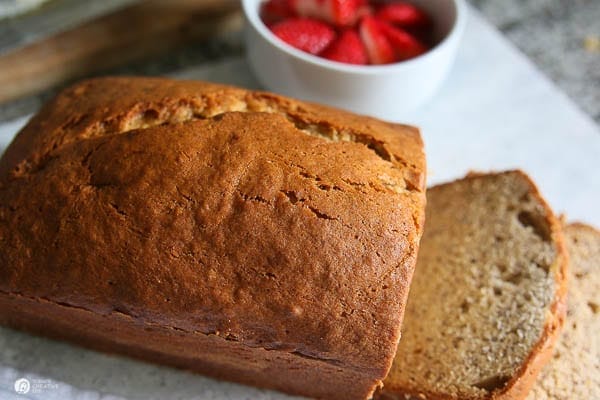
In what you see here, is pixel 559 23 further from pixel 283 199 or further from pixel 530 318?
pixel 283 199

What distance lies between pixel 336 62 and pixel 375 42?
163 mm

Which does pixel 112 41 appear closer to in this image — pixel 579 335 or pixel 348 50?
pixel 348 50

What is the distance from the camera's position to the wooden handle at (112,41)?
272 cm

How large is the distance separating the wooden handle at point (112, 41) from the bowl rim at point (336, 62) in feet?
1.65

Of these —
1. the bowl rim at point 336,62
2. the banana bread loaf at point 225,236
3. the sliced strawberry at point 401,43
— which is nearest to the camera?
the banana bread loaf at point 225,236

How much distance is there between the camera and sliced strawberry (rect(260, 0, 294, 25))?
2.55 metres

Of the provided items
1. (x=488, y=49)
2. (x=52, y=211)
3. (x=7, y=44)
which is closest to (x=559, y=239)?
(x=488, y=49)

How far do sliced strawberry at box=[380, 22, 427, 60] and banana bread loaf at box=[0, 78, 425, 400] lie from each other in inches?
29.1

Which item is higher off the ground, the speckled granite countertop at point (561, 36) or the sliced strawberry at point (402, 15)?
the sliced strawberry at point (402, 15)

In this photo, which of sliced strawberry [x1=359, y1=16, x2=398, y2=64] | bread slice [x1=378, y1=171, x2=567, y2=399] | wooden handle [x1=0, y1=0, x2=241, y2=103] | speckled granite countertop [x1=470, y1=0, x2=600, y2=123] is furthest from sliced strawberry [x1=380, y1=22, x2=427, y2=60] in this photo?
speckled granite countertop [x1=470, y1=0, x2=600, y2=123]

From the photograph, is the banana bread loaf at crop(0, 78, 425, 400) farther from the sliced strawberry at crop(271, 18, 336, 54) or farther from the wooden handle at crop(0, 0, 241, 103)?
the wooden handle at crop(0, 0, 241, 103)

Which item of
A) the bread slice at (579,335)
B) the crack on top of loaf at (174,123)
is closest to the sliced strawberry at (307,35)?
the crack on top of loaf at (174,123)

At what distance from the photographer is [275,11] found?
2.58 meters

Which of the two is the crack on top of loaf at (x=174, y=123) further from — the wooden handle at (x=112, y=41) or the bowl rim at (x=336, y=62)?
the wooden handle at (x=112, y=41)
